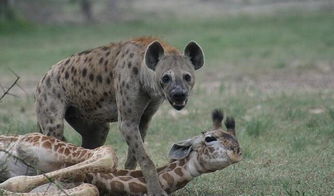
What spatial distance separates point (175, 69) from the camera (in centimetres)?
540

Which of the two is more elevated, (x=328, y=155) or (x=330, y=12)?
(x=328, y=155)

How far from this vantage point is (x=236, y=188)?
5.64m

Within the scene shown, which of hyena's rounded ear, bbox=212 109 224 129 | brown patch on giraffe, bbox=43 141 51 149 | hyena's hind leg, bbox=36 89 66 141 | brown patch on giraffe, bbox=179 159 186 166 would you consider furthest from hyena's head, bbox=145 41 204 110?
hyena's hind leg, bbox=36 89 66 141

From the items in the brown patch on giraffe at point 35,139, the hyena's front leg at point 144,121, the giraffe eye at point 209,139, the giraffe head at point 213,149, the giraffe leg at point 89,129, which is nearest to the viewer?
the giraffe head at point 213,149

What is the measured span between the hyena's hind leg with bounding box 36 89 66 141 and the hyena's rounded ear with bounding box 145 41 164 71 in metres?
1.02

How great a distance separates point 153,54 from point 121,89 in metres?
0.35

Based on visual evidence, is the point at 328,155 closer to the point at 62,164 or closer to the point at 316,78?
the point at 62,164

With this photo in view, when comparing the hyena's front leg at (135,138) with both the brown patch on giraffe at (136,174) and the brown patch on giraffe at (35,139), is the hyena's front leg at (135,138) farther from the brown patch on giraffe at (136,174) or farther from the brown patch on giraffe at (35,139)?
the brown patch on giraffe at (35,139)

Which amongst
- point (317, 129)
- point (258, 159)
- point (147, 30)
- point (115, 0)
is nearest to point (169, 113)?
point (317, 129)

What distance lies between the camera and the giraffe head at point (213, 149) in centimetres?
519

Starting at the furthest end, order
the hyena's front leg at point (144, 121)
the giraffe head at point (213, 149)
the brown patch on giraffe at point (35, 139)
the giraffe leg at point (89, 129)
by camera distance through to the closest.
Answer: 1. the giraffe leg at point (89, 129)
2. the hyena's front leg at point (144, 121)
3. the brown patch on giraffe at point (35, 139)
4. the giraffe head at point (213, 149)

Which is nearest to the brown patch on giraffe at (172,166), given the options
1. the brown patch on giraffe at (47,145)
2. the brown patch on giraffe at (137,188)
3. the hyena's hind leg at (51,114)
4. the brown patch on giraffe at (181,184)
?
the brown patch on giraffe at (181,184)

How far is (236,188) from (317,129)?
2.30 m

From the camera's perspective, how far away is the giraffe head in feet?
17.0
